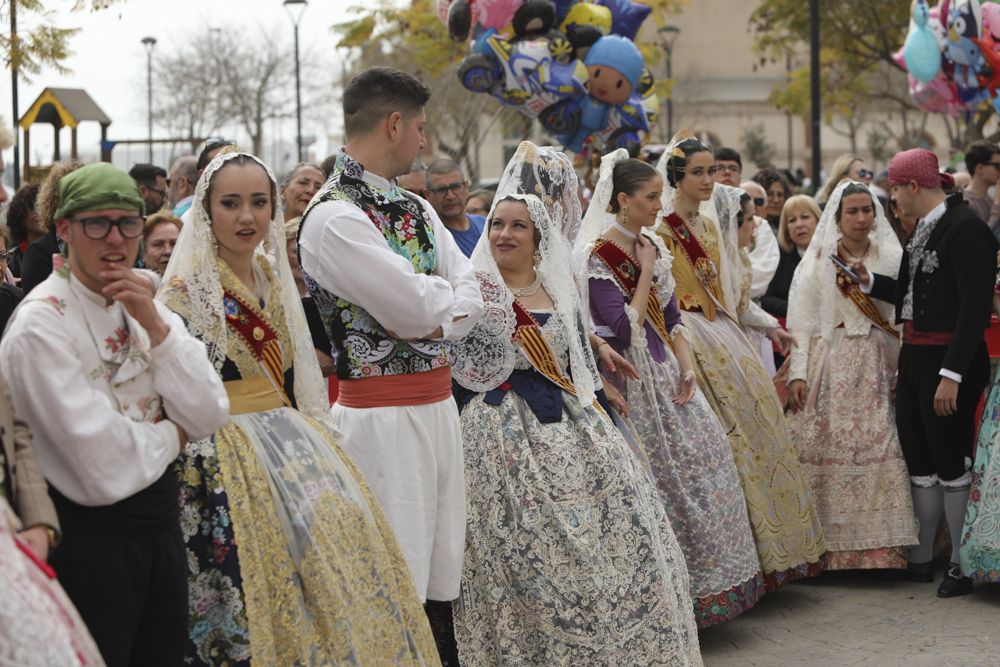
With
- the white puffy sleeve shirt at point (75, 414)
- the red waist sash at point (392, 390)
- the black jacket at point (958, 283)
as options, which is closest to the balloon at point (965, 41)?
the black jacket at point (958, 283)

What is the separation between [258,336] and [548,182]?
1894 millimetres

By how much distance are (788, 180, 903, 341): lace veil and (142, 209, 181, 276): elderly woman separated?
3.60 metres

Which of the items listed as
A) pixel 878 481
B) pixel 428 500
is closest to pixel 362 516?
pixel 428 500

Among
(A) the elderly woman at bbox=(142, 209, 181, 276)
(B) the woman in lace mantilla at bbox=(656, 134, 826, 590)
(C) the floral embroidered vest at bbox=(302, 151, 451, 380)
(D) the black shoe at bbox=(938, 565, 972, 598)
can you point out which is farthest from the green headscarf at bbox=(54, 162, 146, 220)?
(D) the black shoe at bbox=(938, 565, 972, 598)

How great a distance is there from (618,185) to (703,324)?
955 millimetres

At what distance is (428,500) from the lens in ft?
14.4

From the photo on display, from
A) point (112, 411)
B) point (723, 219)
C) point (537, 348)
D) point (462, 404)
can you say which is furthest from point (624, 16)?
point (112, 411)

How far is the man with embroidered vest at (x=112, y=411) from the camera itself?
9.80ft

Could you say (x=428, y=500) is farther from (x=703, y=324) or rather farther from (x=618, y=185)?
(x=703, y=324)

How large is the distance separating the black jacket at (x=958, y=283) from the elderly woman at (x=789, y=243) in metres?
1.55

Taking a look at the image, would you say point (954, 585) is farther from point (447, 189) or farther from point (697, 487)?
point (447, 189)

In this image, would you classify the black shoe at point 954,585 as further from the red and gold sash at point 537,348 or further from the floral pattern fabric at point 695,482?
the red and gold sash at point 537,348

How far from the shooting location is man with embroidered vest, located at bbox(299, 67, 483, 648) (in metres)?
4.23

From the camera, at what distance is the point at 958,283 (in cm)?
661
